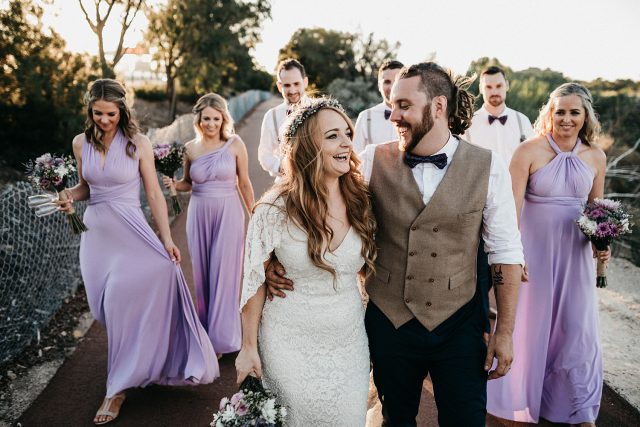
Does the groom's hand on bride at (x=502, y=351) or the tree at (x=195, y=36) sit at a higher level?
the tree at (x=195, y=36)

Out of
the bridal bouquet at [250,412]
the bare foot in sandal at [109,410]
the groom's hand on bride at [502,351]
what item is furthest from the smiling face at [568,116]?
the bare foot in sandal at [109,410]

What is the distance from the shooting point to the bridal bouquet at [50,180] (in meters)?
3.88

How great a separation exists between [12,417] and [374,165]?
3.52 metres

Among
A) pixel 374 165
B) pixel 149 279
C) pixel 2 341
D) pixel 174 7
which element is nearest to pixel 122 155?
pixel 149 279

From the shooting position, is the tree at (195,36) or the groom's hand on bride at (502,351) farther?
the tree at (195,36)

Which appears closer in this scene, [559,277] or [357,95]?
[559,277]

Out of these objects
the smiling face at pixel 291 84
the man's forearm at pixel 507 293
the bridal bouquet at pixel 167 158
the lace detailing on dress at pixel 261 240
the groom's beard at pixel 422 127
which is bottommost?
the man's forearm at pixel 507 293

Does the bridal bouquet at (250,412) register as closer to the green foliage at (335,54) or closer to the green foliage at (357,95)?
the green foliage at (357,95)

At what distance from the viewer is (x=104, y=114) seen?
391 centimetres

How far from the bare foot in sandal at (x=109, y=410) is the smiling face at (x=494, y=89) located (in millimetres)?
5068

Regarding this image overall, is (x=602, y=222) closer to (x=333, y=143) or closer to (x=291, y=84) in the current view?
(x=333, y=143)

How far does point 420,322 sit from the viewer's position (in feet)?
8.41

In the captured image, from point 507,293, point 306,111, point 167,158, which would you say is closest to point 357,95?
point 167,158

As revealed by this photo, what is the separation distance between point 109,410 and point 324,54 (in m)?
35.2
